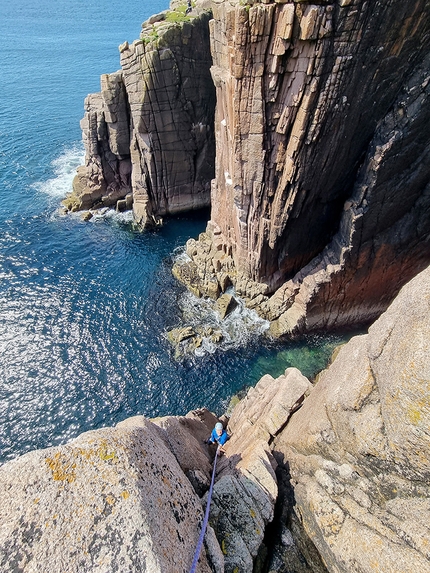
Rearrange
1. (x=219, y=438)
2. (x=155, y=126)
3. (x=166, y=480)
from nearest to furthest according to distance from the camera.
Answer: (x=166, y=480) → (x=219, y=438) → (x=155, y=126)

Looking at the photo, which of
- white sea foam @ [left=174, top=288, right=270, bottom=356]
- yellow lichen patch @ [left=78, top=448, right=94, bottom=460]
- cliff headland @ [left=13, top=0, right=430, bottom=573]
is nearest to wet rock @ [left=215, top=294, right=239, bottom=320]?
white sea foam @ [left=174, top=288, right=270, bottom=356]

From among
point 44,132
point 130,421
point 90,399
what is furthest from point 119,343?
point 44,132

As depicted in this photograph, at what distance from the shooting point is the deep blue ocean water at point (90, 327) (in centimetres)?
2539

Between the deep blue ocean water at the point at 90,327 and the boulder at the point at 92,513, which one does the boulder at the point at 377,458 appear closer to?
the boulder at the point at 92,513

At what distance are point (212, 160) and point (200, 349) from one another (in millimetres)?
24831

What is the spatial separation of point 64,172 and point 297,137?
40450 mm

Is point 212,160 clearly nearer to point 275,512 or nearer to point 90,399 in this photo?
point 90,399

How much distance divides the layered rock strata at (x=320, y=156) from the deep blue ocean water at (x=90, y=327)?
3807 millimetres

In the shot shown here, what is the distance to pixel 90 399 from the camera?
25688 mm

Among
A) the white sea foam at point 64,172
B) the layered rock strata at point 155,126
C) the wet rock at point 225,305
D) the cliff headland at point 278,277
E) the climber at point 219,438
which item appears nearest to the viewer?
the cliff headland at point 278,277

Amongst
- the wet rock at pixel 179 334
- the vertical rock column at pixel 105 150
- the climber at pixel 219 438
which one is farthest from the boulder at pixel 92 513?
the vertical rock column at pixel 105 150

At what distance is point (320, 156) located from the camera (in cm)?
2414

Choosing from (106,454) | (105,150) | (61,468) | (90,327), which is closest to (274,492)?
(106,454)

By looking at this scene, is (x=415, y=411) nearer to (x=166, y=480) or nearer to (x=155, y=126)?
(x=166, y=480)
